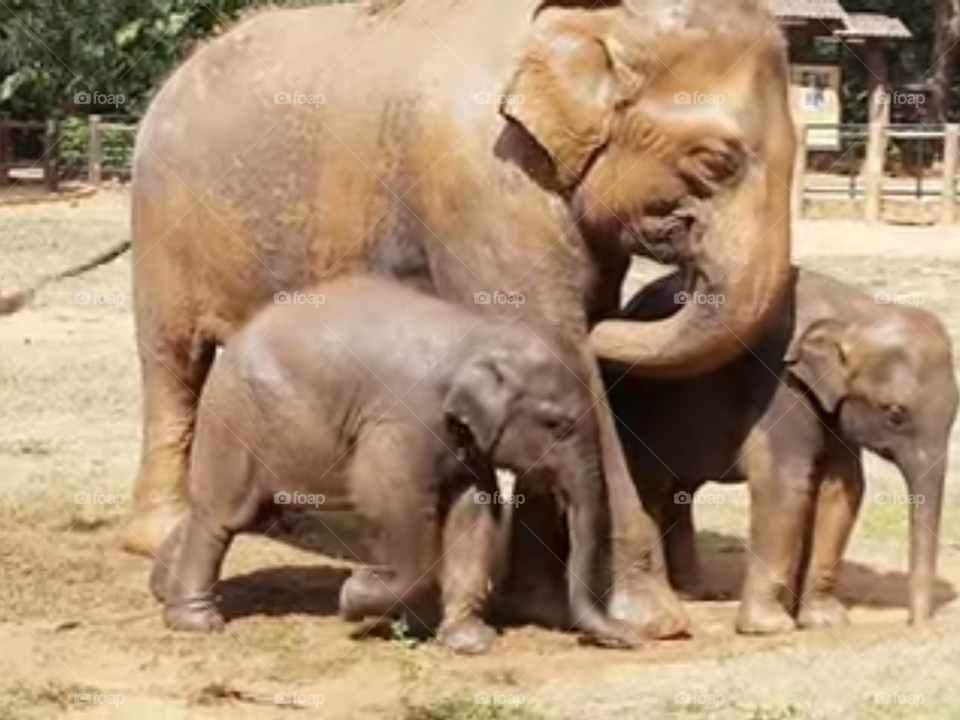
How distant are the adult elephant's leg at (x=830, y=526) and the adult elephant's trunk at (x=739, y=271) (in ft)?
1.74

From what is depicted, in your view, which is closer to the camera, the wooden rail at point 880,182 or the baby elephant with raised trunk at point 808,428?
the baby elephant with raised trunk at point 808,428

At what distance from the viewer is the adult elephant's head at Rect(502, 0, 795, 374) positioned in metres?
5.42

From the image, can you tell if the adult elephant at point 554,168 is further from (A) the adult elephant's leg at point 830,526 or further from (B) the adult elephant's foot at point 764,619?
(A) the adult elephant's leg at point 830,526

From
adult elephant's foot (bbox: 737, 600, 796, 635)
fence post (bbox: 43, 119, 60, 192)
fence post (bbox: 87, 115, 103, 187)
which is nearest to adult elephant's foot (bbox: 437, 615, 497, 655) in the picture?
adult elephant's foot (bbox: 737, 600, 796, 635)

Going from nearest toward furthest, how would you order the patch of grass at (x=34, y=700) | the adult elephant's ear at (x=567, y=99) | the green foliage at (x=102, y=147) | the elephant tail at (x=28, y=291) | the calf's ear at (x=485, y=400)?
the patch of grass at (x=34, y=700)
the calf's ear at (x=485, y=400)
the adult elephant's ear at (x=567, y=99)
the elephant tail at (x=28, y=291)
the green foliage at (x=102, y=147)

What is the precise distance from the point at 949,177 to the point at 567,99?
15756 mm

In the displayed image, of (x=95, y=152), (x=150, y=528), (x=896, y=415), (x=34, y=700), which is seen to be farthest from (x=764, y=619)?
(x=95, y=152)

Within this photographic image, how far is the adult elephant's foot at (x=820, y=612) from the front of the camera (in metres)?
5.77

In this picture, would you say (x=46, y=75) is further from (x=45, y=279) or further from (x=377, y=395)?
(x=377, y=395)

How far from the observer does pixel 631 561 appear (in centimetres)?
566

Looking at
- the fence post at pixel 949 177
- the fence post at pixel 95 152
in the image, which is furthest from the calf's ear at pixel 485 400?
the fence post at pixel 95 152

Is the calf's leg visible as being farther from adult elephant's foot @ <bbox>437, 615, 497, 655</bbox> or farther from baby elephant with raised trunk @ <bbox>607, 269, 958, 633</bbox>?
adult elephant's foot @ <bbox>437, 615, 497, 655</bbox>

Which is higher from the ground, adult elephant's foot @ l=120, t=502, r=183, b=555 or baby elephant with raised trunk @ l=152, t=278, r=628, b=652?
baby elephant with raised trunk @ l=152, t=278, r=628, b=652

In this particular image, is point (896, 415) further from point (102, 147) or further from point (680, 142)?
point (102, 147)
